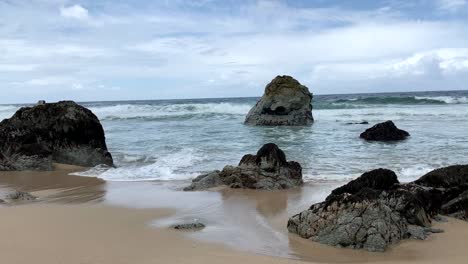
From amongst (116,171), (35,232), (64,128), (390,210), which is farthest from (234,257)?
(64,128)

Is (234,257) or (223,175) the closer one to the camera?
(234,257)

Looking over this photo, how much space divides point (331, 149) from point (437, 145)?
340 centimetres

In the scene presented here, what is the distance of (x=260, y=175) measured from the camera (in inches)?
372

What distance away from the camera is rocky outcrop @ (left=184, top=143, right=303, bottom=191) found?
930 centimetres

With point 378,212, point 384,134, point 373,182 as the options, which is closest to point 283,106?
point 384,134

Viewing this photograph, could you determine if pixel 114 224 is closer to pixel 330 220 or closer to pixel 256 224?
pixel 256 224

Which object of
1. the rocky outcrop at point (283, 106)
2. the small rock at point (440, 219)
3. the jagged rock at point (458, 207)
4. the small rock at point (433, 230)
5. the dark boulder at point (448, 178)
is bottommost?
the small rock at point (433, 230)

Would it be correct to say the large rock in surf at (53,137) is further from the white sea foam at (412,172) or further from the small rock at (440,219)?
the small rock at (440,219)

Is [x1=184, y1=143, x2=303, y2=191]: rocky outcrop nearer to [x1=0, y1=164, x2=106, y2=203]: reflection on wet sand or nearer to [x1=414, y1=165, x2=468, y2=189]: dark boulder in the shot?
[x1=0, y1=164, x2=106, y2=203]: reflection on wet sand

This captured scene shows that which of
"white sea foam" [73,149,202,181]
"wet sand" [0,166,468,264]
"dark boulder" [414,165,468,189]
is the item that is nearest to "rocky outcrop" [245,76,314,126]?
"white sea foam" [73,149,202,181]

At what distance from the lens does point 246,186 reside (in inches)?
366

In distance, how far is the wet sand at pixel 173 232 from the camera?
505cm

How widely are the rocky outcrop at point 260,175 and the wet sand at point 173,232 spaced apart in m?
0.37

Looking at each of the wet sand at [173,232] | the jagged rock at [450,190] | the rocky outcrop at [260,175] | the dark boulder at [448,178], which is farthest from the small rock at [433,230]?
the rocky outcrop at [260,175]
